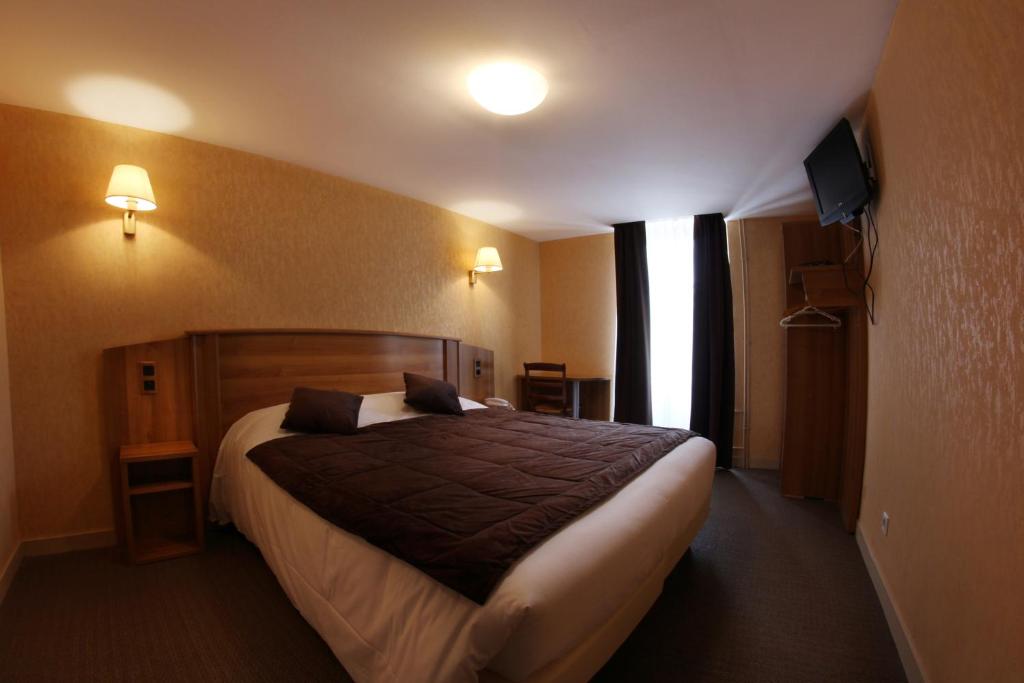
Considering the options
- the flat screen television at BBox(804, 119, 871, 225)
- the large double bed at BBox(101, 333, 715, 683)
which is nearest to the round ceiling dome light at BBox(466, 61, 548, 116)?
the flat screen television at BBox(804, 119, 871, 225)

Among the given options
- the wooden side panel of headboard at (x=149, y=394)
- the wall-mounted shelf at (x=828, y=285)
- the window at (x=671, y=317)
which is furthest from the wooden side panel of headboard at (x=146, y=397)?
the window at (x=671, y=317)

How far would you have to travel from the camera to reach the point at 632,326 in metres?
4.60

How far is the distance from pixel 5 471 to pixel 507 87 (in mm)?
3116

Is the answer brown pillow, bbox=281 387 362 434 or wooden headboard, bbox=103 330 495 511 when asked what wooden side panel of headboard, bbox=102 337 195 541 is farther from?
brown pillow, bbox=281 387 362 434

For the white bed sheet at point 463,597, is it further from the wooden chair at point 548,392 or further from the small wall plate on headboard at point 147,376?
the wooden chair at point 548,392

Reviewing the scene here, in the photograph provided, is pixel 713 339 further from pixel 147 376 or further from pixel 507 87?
pixel 147 376

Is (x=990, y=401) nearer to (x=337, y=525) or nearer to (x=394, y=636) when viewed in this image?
(x=394, y=636)

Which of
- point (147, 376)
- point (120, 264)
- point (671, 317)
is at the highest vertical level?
point (120, 264)

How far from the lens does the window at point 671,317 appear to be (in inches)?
176

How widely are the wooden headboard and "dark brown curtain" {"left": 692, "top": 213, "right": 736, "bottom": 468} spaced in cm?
308

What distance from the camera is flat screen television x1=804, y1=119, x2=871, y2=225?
2.09 meters

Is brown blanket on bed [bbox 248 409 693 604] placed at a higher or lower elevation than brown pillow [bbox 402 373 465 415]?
lower

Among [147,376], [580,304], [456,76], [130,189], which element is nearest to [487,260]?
[580,304]

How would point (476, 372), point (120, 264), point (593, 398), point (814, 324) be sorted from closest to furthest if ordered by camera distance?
point (120, 264), point (814, 324), point (476, 372), point (593, 398)
